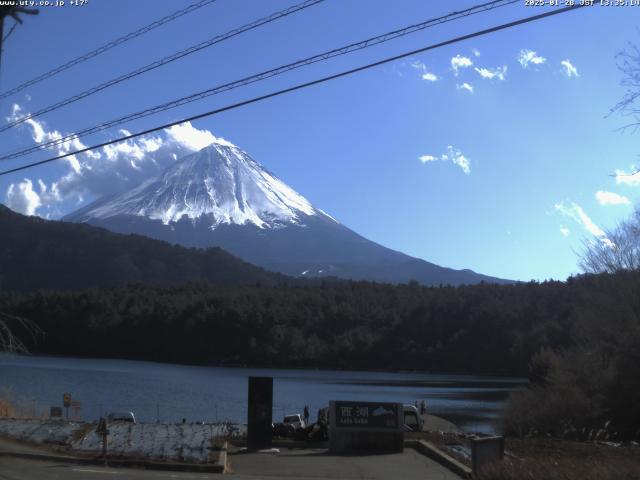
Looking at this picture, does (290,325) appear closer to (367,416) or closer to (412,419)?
(412,419)

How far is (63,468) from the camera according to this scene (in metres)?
15.2

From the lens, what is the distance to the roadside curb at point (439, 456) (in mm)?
16125

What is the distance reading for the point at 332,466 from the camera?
671 inches

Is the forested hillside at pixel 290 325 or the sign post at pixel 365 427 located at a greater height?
the forested hillside at pixel 290 325

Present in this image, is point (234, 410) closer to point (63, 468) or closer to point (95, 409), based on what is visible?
point (95, 409)

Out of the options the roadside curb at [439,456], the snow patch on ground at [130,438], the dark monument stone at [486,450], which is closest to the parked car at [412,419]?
the roadside curb at [439,456]

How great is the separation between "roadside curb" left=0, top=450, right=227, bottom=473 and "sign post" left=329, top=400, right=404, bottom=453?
3.56 meters

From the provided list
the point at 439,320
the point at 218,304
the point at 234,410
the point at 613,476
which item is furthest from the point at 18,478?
the point at 218,304

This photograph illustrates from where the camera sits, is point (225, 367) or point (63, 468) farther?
point (225, 367)

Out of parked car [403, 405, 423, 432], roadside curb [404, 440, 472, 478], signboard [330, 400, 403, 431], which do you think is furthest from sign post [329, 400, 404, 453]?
parked car [403, 405, 423, 432]

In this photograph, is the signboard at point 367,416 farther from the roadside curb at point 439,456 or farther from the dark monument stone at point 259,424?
the dark monument stone at point 259,424

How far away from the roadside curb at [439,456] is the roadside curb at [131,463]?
4.66 metres

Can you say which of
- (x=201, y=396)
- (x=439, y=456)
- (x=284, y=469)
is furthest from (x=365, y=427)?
(x=201, y=396)

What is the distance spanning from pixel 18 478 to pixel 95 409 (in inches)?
1367
